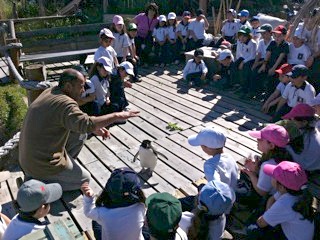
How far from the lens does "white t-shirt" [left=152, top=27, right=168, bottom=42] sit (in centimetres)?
934

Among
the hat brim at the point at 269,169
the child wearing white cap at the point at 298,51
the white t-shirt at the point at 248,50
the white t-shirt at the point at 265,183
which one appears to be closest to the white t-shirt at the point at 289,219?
the hat brim at the point at 269,169

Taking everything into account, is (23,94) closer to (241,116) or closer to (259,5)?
(241,116)

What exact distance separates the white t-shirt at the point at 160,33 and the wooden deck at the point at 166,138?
134 centimetres

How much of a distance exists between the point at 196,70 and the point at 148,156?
3.90m

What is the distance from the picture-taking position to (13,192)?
14.5 feet

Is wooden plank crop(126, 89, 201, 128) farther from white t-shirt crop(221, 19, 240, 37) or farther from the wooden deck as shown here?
white t-shirt crop(221, 19, 240, 37)

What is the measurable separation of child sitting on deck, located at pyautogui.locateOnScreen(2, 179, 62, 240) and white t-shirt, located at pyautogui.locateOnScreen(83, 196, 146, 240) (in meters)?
0.39

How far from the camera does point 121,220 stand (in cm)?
279

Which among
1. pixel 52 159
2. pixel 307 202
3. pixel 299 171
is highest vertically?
pixel 299 171

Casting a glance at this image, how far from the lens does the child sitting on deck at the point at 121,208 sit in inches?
108

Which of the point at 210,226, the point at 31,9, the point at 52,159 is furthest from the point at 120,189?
the point at 31,9

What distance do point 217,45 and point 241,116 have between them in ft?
12.2

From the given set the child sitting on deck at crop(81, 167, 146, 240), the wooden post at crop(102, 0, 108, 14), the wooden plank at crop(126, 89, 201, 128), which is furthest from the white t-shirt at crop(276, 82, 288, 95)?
the wooden post at crop(102, 0, 108, 14)

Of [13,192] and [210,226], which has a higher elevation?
[210,226]
